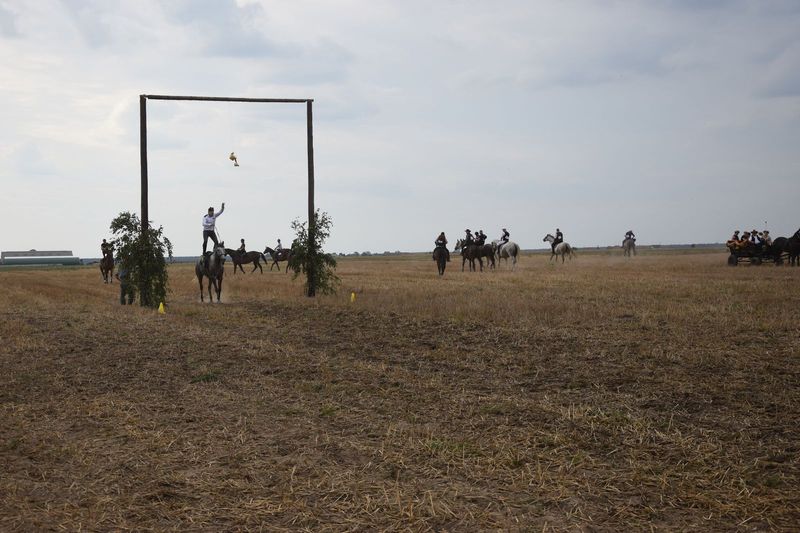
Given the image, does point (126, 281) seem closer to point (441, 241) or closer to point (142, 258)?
point (142, 258)

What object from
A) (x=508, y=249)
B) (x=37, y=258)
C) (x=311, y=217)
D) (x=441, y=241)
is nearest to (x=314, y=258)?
(x=311, y=217)

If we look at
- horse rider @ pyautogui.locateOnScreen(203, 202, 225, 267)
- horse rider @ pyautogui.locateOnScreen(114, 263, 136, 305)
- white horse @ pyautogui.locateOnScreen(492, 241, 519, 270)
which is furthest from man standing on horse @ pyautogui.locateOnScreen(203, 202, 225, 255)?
white horse @ pyautogui.locateOnScreen(492, 241, 519, 270)

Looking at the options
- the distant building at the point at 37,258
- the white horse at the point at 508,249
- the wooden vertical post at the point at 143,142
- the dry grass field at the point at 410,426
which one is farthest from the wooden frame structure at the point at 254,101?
the distant building at the point at 37,258

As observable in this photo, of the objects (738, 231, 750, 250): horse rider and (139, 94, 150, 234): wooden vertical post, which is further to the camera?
(738, 231, 750, 250): horse rider

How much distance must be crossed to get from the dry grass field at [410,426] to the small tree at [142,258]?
6.75 meters

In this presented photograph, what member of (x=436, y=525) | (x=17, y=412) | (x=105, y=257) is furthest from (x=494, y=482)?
(x=105, y=257)

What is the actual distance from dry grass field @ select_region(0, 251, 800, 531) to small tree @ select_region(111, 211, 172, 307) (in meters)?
6.75

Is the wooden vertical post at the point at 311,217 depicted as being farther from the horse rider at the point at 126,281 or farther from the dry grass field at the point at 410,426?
the dry grass field at the point at 410,426

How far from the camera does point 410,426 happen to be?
7.71 metres

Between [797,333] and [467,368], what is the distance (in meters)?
6.19

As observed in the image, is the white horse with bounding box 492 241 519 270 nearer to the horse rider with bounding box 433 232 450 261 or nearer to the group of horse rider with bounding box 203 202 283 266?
the horse rider with bounding box 433 232 450 261

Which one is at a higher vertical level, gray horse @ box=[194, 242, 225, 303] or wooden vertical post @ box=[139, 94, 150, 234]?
wooden vertical post @ box=[139, 94, 150, 234]

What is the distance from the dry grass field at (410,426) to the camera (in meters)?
5.41

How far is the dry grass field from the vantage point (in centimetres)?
541
